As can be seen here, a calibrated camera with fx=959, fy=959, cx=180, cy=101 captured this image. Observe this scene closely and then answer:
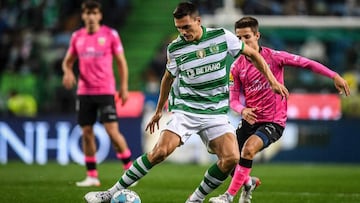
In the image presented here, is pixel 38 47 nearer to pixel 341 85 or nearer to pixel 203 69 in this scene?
pixel 203 69

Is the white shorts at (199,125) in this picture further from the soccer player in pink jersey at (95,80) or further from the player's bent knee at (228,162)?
the soccer player in pink jersey at (95,80)

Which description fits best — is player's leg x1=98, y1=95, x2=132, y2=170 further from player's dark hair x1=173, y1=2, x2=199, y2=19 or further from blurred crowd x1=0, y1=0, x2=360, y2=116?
blurred crowd x1=0, y1=0, x2=360, y2=116

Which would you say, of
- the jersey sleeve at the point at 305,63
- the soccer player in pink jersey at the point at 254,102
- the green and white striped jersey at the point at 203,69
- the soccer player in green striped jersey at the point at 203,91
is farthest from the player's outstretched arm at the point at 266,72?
the soccer player in pink jersey at the point at 254,102

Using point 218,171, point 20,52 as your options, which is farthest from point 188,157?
point 218,171

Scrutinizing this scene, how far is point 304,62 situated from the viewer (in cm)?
1141

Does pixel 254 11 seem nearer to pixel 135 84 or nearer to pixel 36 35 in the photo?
pixel 135 84

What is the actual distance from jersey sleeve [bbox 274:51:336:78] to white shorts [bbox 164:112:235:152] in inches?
55.0

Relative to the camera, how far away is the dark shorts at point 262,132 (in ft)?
38.1

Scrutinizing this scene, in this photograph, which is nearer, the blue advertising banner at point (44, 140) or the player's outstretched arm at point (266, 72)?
the player's outstretched arm at point (266, 72)

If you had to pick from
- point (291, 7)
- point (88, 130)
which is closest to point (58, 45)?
point (291, 7)

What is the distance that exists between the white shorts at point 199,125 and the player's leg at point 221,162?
0.01 m

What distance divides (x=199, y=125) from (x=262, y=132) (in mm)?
1418

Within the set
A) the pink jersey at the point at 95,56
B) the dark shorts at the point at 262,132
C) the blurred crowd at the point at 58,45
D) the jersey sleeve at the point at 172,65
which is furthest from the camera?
the blurred crowd at the point at 58,45

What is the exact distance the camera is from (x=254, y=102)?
1194cm
